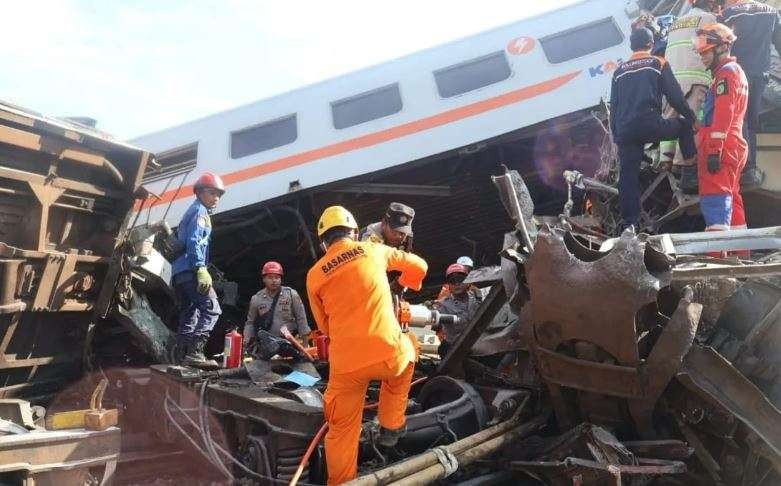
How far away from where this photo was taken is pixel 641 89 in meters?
4.05

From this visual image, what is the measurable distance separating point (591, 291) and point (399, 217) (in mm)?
1418

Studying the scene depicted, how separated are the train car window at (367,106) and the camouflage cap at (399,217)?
3.54m

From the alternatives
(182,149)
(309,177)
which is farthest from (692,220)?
(182,149)

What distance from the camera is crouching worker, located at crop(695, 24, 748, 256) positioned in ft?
11.4

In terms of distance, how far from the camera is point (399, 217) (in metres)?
3.45

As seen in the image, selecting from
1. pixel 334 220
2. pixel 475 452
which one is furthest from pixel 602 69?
pixel 475 452

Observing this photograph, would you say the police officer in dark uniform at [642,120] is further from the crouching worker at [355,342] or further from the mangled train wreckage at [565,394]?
the crouching worker at [355,342]

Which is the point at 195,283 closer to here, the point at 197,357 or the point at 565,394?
the point at 197,357

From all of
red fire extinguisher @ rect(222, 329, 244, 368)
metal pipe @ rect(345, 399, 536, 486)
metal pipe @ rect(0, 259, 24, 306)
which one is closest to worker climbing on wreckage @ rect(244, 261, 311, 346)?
red fire extinguisher @ rect(222, 329, 244, 368)

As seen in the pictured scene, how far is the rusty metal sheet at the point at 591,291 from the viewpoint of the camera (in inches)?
87.2

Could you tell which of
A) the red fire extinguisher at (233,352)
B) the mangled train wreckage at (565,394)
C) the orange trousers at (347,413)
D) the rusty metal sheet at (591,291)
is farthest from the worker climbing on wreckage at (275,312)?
the rusty metal sheet at (591,291)

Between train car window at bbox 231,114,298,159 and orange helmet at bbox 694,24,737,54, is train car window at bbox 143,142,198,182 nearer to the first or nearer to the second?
train car window at bbox 231,114,298,159

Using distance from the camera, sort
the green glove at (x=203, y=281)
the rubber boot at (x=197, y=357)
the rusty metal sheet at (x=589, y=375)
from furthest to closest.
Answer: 1. the green glove at (x=203, y=281)
2. the rubber boot at (x=197, y=357)
3. the rusty metal sheet at (x=589, y=375)

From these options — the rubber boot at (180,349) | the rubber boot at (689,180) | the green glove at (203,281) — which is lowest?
the rubber boot at (180,349)
